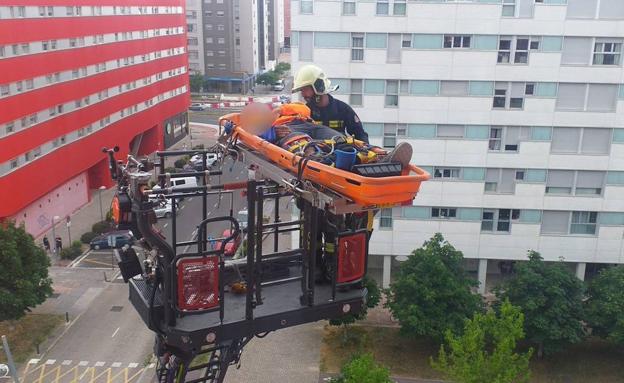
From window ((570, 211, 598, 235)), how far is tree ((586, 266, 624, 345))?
4.30 meters

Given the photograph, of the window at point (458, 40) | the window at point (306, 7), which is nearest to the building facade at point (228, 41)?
the window at point (306, 7)

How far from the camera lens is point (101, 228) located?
103 feet

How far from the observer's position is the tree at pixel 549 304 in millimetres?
19906

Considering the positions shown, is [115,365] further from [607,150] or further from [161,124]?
[161,124]

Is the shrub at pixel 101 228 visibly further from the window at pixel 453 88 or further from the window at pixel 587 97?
the window at pixel 587 97

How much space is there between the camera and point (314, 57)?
2409 centimetres

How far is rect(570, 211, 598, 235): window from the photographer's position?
82.1 feet

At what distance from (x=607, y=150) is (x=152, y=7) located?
32700 mm

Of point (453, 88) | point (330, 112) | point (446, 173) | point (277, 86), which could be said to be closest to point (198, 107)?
point (277, 86)

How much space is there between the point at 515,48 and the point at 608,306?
10.3m

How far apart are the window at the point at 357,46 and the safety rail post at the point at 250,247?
18552 millimetres

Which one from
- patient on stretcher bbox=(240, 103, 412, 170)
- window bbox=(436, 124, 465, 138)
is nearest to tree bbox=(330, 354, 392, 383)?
patient on stretcher bbox=(240, 103, 412, 170)

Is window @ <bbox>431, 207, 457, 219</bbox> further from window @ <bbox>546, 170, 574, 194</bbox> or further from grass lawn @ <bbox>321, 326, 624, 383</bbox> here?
grass lawn @ <bbox>321, 326, 624, 383</bbox>

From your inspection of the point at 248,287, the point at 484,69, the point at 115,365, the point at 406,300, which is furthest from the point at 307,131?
the point at 484,69
